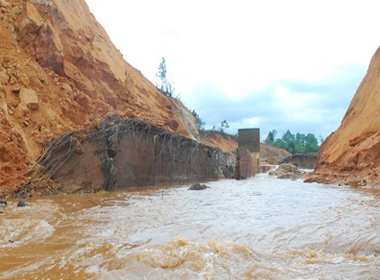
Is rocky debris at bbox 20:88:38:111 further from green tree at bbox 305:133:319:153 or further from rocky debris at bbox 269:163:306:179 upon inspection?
green tree at bbox 305:133:319:153

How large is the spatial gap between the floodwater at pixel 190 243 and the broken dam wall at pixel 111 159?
7.71 ft

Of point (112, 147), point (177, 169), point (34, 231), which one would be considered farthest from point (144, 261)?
point (177, 169)

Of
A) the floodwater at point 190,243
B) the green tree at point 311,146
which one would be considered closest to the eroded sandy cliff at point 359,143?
the floodwater at point 190,243

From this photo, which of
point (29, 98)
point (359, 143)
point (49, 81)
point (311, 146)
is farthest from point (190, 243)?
point (311, 146)

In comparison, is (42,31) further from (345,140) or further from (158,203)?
(345,140)

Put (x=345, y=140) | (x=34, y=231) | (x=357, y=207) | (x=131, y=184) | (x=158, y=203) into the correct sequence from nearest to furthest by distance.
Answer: (x=34, y=231) < (x=357, y=207) < (x=158, y=203) < (x=131, y=184) < (x=345, y=140)

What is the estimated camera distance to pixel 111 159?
919 cm

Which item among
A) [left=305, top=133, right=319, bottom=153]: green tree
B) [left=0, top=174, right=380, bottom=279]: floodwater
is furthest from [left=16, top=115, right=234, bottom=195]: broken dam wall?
[left=305, top=133, right=319, bottom=153]: green tree

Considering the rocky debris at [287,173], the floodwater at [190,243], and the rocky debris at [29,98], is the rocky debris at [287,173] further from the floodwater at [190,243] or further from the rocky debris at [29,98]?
the rocky debris at [29,98]

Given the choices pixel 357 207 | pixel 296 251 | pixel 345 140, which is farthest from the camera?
pixel 345 140

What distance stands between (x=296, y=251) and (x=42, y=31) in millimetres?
12288

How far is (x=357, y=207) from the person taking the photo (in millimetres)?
5641

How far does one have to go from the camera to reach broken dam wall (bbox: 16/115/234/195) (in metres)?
7.96

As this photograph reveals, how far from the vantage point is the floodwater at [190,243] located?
8.50ft
